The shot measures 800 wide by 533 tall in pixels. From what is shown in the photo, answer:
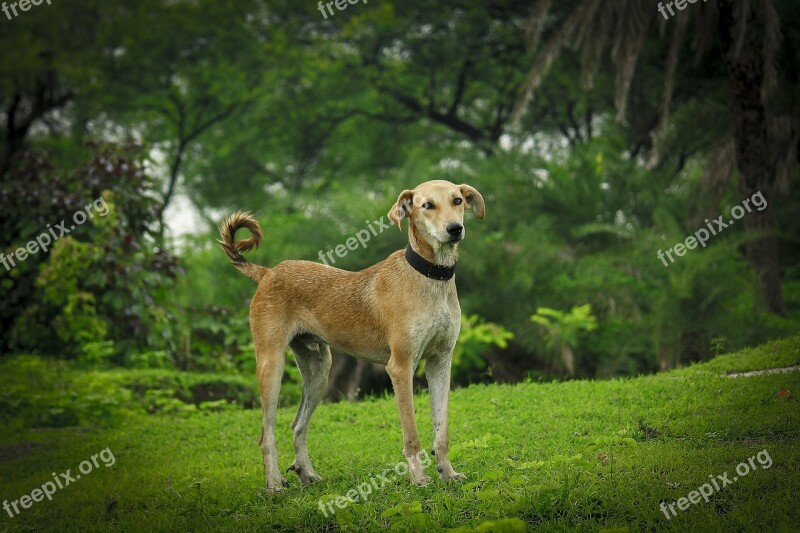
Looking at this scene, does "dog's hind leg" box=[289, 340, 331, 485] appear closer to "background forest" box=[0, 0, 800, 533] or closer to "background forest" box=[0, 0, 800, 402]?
"background forest" box=[0, 0, 800, 533]

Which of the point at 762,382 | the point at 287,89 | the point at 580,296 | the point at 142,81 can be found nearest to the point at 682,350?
the point at 580,296

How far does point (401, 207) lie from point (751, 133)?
909 centimetres

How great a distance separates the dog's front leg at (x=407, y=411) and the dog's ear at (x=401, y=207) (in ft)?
3.30

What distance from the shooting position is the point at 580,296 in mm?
14055

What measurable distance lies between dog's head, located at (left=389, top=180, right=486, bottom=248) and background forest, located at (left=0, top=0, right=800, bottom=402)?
20.8ft

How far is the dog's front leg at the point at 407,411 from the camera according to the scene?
6.09m

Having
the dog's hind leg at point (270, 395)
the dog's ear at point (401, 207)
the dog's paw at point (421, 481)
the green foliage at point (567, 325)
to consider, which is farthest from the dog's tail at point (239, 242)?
the green foliage at point (567, 325)

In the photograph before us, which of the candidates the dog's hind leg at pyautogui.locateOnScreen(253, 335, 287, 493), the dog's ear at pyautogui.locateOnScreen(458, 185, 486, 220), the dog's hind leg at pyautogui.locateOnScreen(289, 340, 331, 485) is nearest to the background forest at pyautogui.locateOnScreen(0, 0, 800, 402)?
the dog's hind leg at pyautogui.locateOnScreen(289, 340, 331, 485)

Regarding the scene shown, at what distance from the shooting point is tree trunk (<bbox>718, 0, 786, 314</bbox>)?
12.6 meters

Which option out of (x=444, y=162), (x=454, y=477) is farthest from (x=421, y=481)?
(x=444, y=162)

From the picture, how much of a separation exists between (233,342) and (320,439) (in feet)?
22.8

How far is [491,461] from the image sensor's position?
6738 mm

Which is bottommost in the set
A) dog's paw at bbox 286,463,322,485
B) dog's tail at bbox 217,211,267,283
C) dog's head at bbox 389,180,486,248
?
dog's paw at bbox 286,463,322,485

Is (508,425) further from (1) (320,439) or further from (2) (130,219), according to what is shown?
(2) (130,219)
